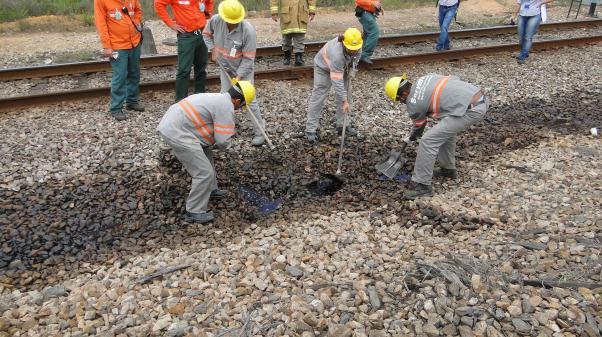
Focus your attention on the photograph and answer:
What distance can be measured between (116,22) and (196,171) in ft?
9.87

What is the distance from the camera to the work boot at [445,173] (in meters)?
6.11

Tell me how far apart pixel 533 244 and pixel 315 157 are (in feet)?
9.74

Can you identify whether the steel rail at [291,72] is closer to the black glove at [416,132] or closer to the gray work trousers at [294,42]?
the gray work trousers at [294,42]

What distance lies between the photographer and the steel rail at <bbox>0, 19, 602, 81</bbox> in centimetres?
809

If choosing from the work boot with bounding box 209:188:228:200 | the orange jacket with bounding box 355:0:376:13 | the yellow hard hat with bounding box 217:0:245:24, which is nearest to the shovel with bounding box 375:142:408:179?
the work boot with bounding box 209:188:228:200

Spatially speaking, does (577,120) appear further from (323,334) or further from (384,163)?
(323,334)

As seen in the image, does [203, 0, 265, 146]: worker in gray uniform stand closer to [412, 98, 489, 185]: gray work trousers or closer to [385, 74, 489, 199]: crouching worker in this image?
[385, 74, 489, 199]: crouching worker

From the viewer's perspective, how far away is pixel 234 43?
657cm

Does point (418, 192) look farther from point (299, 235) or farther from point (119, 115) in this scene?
point (119, 115)

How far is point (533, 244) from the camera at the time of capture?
4496 mm

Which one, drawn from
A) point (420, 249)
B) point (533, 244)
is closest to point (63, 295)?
point (420, 249)

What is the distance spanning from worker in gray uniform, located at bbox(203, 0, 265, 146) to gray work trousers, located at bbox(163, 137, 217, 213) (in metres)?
1.55

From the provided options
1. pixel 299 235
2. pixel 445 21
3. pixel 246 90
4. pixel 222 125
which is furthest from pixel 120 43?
pixel 445 21

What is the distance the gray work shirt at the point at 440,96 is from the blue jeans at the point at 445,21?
191 inches
